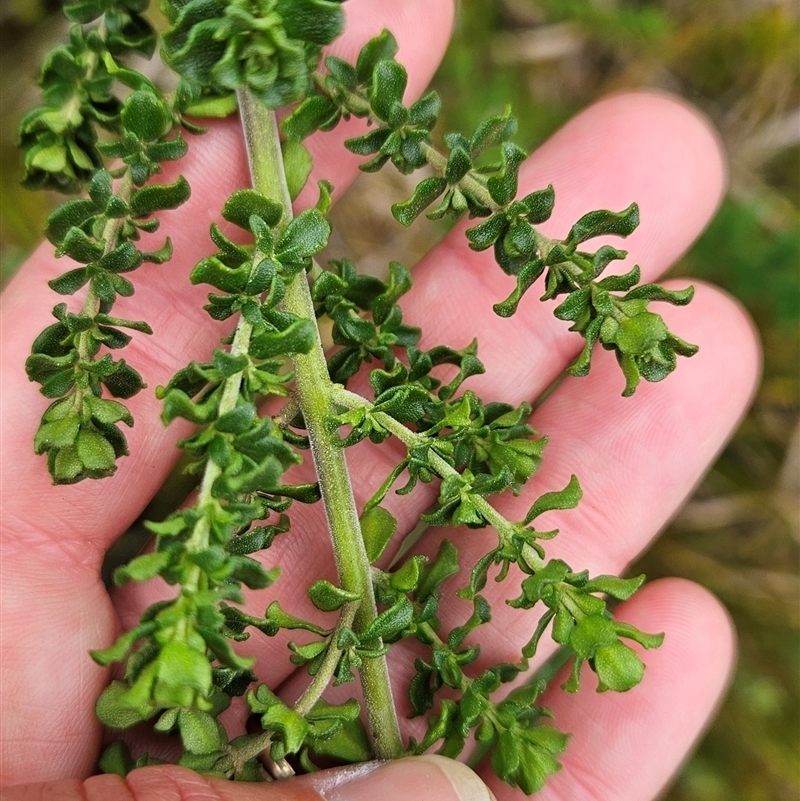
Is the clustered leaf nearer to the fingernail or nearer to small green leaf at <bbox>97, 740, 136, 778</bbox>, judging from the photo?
the fingernail

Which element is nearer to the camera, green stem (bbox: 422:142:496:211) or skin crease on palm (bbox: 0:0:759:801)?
green stem (bbox: 422:142:496:211)

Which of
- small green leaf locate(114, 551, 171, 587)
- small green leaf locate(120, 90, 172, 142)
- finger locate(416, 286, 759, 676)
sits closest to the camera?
small green leaf locate(114, 551, 171, 587)

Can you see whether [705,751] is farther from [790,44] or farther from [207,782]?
[790,44]

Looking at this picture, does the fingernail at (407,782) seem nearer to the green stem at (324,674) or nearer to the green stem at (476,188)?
the green stem at (324,674)

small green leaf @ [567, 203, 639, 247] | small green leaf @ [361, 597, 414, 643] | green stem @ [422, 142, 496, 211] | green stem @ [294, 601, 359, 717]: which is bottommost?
green stem @ [294, 601, 359, 717]

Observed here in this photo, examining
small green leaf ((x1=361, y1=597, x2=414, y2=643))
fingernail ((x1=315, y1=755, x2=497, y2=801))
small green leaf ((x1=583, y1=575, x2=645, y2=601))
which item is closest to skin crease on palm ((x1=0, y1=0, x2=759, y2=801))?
fingernail ((x1=315, y1=755, x2=497, y2=801))

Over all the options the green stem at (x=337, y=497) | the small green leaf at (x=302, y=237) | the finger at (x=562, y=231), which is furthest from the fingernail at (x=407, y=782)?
the small green leaf at (x=302, y=237)
